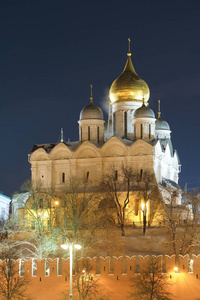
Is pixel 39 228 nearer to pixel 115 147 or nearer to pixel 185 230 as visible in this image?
pixel 185 230

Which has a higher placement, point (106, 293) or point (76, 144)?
point (76, 144)

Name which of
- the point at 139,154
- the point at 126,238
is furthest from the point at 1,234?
the point at 139,154

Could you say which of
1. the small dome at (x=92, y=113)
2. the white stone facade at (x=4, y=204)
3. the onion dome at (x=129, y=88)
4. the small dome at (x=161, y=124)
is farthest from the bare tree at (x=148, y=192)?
the white stone facade at (x=4, y=204)

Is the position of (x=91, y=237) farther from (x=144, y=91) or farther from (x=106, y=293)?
(x=144, y=91)

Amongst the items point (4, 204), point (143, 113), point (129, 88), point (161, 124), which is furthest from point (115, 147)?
point (4, 204)

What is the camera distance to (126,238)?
55.2 metres

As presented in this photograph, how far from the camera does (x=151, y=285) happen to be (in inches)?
1615

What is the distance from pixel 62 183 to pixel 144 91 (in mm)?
11181

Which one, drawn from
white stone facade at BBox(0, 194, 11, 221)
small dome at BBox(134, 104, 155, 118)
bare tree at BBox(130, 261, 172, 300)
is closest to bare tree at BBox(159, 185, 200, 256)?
bare tree at BBox(130, 261, 172, 300)

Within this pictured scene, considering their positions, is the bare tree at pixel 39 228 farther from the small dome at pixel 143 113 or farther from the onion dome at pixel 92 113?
the small dome at pixel 143 113

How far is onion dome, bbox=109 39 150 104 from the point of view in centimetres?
6931

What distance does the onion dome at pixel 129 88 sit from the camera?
69.3 metres

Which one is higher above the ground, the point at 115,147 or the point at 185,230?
the point at 115,147

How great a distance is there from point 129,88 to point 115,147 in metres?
6.85
